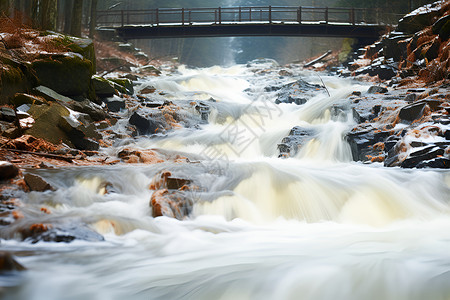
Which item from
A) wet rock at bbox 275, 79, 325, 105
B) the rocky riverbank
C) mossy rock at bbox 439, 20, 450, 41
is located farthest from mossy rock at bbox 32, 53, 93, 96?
mossy rock at bbox 439, 20, 450, 41

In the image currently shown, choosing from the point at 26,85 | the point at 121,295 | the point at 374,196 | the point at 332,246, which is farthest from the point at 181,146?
the point at 121,295

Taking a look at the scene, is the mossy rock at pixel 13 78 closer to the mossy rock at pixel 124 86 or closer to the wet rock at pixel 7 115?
the wet rock at pixel 7 115

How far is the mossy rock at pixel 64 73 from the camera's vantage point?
8.97 meters

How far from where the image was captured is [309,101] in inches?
542

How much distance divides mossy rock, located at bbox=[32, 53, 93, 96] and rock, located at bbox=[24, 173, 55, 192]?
175 inches

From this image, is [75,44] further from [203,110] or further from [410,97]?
[410,97]

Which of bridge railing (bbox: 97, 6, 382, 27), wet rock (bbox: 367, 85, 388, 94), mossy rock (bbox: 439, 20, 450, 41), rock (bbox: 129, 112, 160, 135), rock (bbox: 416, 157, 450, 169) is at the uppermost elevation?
bridge railing (bbox: 97, 6, 382, 27)

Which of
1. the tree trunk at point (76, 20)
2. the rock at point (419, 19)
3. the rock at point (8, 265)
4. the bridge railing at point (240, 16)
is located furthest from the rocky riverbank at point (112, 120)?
the bridge railing at point (240, 16)

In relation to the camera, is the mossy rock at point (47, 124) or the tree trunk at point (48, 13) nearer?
the mossy rock at point (47, 124)

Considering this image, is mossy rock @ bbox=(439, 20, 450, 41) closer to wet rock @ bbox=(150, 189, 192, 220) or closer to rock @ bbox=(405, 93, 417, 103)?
rock @ bbox=(405, 93, 417, 103)

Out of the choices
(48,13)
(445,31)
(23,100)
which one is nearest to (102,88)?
(23,100)

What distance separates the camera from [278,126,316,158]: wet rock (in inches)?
360

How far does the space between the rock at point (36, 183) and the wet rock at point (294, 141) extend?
529cm

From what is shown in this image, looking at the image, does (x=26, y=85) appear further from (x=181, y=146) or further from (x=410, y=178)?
(x=410, y=178)
